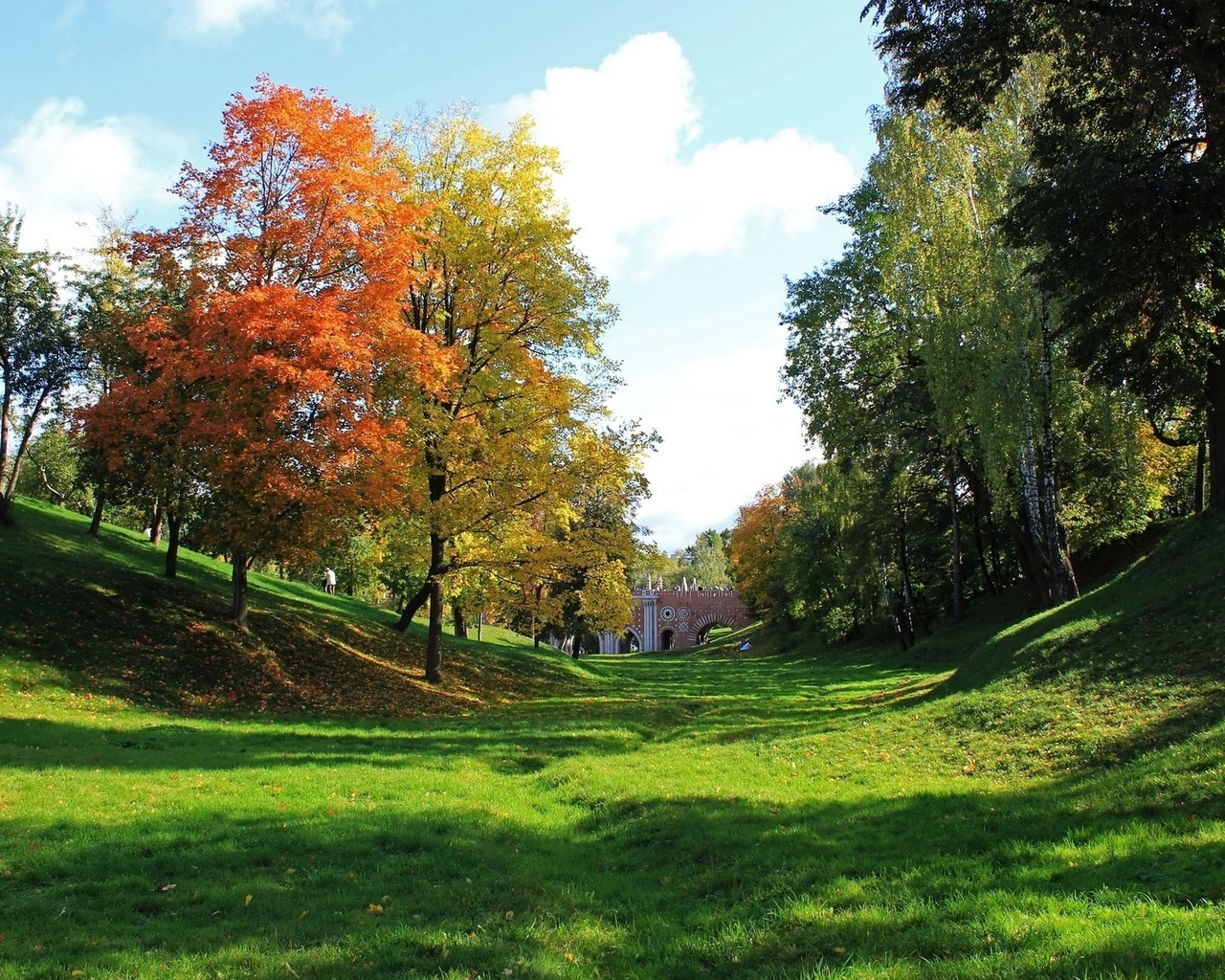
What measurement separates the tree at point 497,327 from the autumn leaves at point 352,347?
6 cm

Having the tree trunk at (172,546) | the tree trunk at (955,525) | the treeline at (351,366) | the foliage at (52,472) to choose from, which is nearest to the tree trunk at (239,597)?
the treeline at (351,366)

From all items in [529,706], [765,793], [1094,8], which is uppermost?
[1094,8]

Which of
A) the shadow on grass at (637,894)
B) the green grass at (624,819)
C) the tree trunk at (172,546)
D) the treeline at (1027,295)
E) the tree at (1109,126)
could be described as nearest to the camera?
the shadow on grass at (637,894)

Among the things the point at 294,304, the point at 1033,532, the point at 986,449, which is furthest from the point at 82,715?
the point at 1033,532

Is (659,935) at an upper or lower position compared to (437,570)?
lower

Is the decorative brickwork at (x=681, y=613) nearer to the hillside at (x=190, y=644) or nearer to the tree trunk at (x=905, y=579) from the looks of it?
the tree trunk at (x=905, y=579)

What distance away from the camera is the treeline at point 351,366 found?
1664 cm

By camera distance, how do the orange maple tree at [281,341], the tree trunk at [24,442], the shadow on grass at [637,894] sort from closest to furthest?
1. the shadow on grass at [637,894]
2. the orange maple tree at [281,341]
3. the tree trunk at [24,442]

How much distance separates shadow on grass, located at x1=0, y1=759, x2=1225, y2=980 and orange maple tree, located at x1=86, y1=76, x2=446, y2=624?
31.3 feet

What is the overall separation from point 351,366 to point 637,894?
1271 cm

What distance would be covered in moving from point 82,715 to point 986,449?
66.7 ft

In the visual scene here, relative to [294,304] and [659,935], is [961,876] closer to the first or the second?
[659,935]

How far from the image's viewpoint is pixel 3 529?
23.1 m

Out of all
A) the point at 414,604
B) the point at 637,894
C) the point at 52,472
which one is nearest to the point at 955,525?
the point at 414,604
